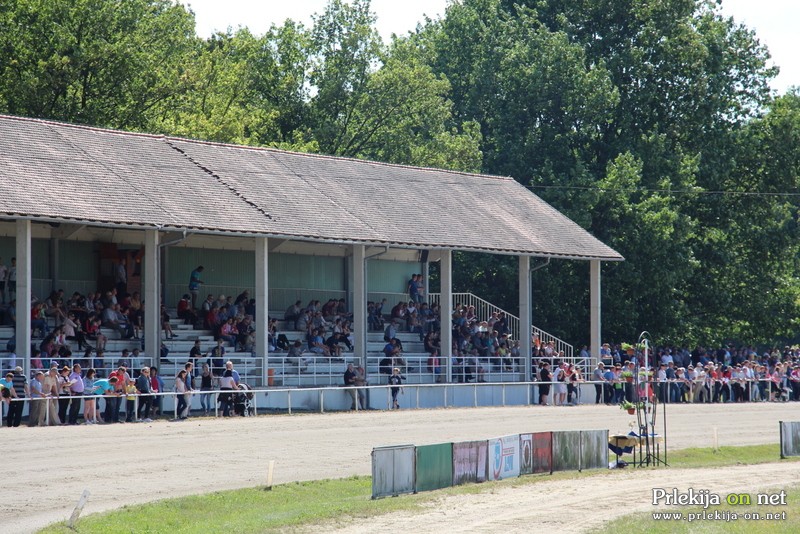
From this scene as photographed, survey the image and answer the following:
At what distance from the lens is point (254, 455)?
26594mm

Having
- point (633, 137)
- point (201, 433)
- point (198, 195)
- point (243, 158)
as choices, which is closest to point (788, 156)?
point (633, 137)

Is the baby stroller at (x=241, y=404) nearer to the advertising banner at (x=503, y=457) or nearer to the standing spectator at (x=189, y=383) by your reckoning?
the standing spectator at (x=189, y=383)

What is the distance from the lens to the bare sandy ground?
20672mm

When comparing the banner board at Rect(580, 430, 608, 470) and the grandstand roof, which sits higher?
the grandstand roof

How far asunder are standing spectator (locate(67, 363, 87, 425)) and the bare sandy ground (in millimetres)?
938

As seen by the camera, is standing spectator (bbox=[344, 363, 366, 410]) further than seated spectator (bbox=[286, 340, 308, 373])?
No

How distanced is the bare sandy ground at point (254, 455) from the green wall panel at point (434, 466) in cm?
80

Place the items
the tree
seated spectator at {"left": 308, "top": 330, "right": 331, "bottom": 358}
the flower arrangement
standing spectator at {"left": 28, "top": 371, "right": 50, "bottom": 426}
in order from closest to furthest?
the flower arrangement, standing spectator at {"left": 28, "top": 371, "right": 50, "bottom": 426}, seated spectator at {"left": 308, "top": 330, "right": 331, "bottom": 358}, the tree

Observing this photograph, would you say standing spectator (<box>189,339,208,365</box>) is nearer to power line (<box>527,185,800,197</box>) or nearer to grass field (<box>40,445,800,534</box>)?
grass field (<box>40,445,800,534</box>)

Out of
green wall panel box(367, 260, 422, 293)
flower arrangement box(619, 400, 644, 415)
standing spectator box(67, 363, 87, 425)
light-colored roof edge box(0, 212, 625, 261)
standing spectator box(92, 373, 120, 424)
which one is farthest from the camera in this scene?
green wall panel box(367, 260, 422, 293)

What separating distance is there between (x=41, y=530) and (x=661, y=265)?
138 ft

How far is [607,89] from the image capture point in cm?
5903

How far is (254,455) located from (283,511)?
264 inches

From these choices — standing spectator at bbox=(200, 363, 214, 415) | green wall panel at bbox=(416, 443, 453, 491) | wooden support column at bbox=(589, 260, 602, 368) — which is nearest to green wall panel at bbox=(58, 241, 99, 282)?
standing spectator at bbox=(200, 363, 214, 415)
